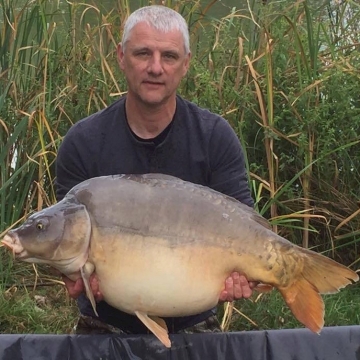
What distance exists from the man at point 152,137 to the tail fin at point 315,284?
34 centimetres

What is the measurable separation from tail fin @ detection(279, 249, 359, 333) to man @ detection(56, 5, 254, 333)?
343 millimetres

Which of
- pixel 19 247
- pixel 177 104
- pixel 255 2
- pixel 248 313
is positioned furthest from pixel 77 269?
pixel 255 2

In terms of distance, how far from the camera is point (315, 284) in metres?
1.65

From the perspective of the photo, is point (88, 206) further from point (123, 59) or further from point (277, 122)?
point (277, 122)

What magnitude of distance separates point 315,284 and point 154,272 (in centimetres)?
37

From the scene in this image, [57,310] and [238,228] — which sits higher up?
[238,228]

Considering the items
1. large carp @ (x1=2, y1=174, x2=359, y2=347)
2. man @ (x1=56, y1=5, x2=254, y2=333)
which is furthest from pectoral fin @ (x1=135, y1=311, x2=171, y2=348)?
man @ (x1=56, y1=5, x2=254, y2=333)

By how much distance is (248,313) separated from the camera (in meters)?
2.57

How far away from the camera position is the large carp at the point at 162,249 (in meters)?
1.60

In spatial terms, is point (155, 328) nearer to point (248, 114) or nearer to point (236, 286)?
point (236, 286)

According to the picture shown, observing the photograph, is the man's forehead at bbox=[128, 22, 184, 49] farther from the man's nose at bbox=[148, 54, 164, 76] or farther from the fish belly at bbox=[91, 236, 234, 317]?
the fish belly at bbox=[91, 236, 234, 317]

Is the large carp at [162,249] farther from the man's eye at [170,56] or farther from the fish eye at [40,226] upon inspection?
the man's eye at [170,56]

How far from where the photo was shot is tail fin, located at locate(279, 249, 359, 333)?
5.38 feet

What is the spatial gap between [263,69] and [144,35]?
121cm
